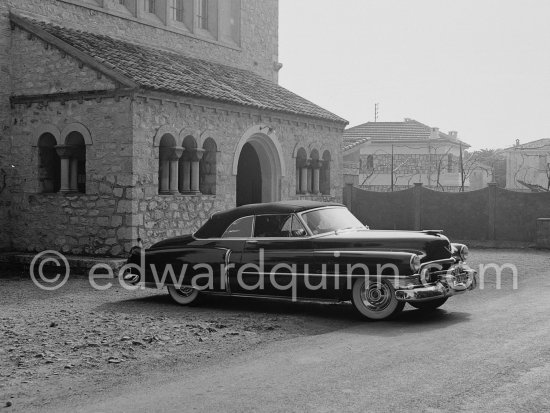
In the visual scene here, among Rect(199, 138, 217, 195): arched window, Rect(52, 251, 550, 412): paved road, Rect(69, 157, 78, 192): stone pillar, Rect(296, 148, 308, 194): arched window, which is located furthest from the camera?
Rect(296, 148, 308, 194): arched window

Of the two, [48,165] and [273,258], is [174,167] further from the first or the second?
[273,258]

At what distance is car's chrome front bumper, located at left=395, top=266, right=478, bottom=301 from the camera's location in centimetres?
893

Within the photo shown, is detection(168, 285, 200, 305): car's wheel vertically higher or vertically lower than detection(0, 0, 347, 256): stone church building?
lower

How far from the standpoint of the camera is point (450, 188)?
43.7m

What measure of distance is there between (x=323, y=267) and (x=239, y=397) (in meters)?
3.98

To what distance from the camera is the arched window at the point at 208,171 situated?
16.9 metres

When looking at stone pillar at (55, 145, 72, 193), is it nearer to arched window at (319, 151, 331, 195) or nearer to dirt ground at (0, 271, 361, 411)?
dirt ground at (0, 271, 361, 411)

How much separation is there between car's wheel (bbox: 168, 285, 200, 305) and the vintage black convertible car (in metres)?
0.01

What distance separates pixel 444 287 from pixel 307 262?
5.67ft

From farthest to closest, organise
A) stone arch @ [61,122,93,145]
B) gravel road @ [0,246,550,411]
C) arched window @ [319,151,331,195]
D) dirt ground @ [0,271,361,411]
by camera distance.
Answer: arched window @ [319,151,331,195] < stone arch @ [61,122,93,145] < dirt ground @ [0,271,361,411] < gravel road @ [0,246,550,411]

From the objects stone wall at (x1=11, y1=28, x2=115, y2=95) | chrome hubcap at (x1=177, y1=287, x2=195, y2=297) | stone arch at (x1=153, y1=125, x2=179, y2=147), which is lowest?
chrome hubcap at (x1=177, y1=287, x2=195, y2=297)

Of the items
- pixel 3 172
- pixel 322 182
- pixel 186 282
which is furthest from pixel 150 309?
pixel 322 182

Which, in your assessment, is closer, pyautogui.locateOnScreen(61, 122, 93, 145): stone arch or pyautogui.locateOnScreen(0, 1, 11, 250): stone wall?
pyautogui.locateOnScreen(61, 122, 93, 145): stone arch

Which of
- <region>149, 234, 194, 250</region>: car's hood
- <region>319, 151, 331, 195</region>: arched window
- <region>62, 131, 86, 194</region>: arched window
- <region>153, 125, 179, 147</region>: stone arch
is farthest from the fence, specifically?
<region>149, 234, 194, 250</region>: car's hood
